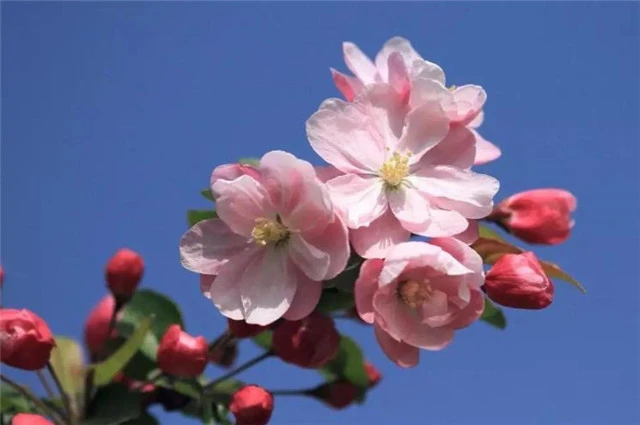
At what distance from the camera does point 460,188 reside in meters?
1.18

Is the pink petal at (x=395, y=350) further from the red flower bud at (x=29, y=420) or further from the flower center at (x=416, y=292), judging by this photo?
the red flower bud at (x=29, y=420)

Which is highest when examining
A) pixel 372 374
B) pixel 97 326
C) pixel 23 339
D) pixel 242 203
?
pixel 242 203

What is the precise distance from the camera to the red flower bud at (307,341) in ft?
4.29

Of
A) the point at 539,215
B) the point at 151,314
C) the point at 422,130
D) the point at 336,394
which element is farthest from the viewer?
the point at 336,394

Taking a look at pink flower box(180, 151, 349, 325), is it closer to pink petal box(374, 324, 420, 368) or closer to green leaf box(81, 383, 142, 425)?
pink petal box(374, 324, 420, 368)

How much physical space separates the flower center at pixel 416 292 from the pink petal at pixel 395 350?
50 mm

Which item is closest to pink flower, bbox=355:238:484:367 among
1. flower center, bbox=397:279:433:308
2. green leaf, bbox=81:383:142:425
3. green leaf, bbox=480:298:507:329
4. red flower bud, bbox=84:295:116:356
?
flower center, bbox=397:279:433:308

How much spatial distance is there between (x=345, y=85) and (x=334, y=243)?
28 cm

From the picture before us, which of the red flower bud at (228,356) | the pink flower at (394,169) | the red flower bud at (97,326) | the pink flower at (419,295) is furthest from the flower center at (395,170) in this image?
the red flower bud at (97,326)

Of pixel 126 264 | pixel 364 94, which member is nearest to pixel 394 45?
pixel 364 94

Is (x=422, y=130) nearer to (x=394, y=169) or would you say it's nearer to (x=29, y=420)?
(x=394, y=169)

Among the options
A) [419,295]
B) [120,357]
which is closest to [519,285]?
[419,295]

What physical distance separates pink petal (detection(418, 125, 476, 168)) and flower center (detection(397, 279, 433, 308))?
184 mm

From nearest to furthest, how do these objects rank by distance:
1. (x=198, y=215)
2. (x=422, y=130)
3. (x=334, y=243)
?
(x=334, y=243)
(x=422, y=130)
(x=198, y=215)
